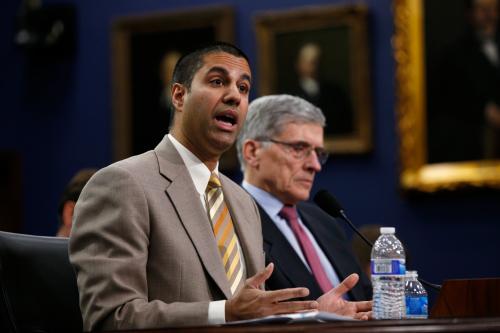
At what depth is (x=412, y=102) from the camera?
6.67m

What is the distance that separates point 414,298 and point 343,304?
1.36 ft

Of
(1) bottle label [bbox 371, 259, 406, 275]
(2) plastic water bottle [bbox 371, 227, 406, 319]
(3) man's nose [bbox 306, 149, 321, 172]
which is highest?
(3) man's nose [bbox 306, 149, 321, 172]

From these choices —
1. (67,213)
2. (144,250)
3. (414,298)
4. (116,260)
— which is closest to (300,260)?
(414,298)

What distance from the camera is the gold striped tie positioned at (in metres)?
3.05

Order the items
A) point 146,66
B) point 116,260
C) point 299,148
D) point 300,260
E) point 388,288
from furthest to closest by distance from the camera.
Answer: point 146,66 → point 299,148 → point 300,260 → point 388,288 → point 116,260

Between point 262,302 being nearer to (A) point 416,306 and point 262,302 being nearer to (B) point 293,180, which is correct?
(A) point 416,306

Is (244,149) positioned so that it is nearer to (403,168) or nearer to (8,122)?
(403,168)

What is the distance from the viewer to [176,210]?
2934 mm

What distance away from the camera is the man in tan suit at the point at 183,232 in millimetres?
2582

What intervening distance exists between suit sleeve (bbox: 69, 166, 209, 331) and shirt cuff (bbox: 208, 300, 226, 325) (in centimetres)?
2

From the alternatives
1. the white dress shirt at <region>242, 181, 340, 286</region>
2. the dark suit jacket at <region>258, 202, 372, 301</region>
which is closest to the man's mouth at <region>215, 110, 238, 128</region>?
the dark suit jacket at <region>258, 202, 372, 301</region>

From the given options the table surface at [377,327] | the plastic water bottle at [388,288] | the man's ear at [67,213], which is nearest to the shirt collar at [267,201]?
the man's ear at [67,213]

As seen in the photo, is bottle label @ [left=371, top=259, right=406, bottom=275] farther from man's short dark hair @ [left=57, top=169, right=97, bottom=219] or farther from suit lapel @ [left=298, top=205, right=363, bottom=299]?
man's short dark hair @ [left=57, top=169, right=97, bottom=219]

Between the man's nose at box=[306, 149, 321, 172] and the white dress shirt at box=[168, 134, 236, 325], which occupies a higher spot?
the white dress shirt at box=[168, 134, 236, 325]
